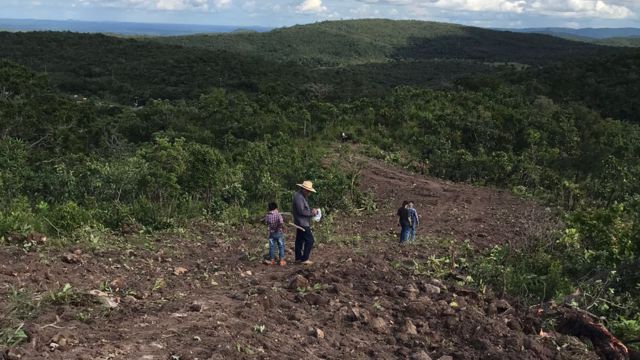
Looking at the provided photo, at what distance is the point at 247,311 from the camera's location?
195 inches

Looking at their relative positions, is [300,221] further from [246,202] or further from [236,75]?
[236,75]

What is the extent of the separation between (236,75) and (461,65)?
1870 inches

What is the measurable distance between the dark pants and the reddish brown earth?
38cm

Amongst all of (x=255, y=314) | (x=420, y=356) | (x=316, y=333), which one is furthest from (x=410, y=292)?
(x=255, y=314)

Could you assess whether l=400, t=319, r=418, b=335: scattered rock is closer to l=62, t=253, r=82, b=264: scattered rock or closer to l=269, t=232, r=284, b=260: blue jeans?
l=269, t=232, r=284, b=260: blue jeans

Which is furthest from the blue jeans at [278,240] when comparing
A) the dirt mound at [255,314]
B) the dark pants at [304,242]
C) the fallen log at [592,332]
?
the fallen log at [592,332]

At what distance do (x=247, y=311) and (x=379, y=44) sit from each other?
13460 cm

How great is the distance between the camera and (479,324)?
512 centimetres

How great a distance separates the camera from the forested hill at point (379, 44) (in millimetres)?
115638

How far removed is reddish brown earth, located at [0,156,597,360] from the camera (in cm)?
428

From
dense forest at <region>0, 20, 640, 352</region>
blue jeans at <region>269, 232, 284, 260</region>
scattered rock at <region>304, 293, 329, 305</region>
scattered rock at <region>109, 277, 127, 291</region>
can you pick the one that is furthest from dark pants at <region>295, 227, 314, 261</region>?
scattered rock at <region>109, 277, 127, 291</region>

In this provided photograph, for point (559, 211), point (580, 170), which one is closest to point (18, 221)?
point (559, 211)

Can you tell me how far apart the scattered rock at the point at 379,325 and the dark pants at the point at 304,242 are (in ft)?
8.02

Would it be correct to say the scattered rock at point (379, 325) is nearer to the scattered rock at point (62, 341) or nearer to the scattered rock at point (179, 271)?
the scattered rock at point (62, 341)
